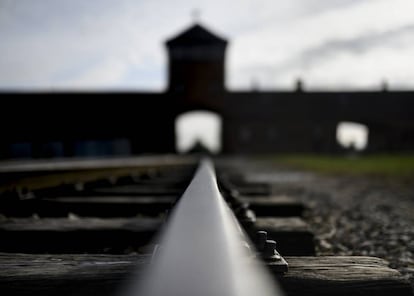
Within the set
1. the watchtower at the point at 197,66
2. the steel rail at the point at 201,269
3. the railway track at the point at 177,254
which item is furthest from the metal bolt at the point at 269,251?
the watchtower at the point at 197,66

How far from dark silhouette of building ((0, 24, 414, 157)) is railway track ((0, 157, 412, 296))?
3192cm

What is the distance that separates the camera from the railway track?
0.51 meters

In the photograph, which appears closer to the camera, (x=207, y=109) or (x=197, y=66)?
(x=207, y=109)

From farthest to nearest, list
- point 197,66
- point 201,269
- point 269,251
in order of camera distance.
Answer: point 197,66, point 269,251, point 201,269

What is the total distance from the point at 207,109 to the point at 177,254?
3710 cm

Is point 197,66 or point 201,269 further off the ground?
point 197,66

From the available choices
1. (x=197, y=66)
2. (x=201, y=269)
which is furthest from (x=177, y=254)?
(x=197, y=66)

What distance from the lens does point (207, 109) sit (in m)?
37.4

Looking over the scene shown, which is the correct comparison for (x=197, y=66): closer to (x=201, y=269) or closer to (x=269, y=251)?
(x=269, y=251)

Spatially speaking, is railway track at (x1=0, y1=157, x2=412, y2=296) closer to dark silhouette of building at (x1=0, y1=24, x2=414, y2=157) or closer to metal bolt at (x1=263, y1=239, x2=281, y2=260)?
metal bolt at (x1=263, y1=239, x2=281, y2=260)

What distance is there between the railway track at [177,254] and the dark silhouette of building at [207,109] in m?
31.9

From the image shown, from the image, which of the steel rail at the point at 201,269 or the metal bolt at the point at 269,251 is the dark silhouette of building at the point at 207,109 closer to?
the metal bolt at the point at 269,251


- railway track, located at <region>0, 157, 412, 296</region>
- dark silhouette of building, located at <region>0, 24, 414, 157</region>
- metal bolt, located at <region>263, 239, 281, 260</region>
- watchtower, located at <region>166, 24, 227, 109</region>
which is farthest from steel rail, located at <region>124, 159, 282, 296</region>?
watchtower, located at <region>166, 24, 227, 109</region>

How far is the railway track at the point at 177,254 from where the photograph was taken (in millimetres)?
507
